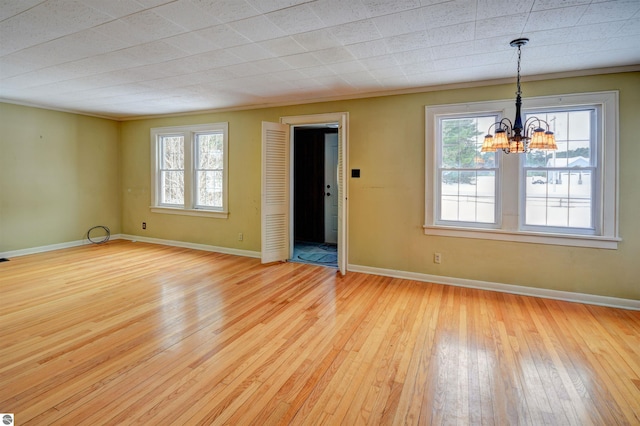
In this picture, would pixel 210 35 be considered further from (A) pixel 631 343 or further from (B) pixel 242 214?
(A) pixel 631 343

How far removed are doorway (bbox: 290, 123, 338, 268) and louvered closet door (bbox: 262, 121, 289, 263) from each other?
1.32m

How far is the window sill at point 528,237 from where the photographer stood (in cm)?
346

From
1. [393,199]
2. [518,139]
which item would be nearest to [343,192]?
[393,199]

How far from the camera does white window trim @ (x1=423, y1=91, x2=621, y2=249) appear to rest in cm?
339

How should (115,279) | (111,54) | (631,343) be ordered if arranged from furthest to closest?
(115,279) → (111,54) → (631,343)

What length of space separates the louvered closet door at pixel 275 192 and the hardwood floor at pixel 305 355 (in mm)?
1015

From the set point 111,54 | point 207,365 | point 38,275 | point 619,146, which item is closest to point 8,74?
point 111,54

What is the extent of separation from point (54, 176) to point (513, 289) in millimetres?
7323

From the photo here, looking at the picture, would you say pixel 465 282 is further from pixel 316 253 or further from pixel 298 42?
pixel 298 42

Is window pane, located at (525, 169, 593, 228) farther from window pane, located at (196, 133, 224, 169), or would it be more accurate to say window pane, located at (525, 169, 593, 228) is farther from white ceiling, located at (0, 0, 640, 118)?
window pane, located at (196, 133, 224, 169)

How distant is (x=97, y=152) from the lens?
636 centimetres

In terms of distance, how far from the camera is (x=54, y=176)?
575 centimetres

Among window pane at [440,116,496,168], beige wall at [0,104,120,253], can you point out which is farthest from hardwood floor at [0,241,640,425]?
beige wall at [0,104,120,253]

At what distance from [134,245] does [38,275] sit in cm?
196
